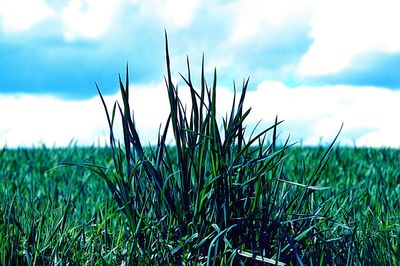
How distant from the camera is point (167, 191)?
94.6 inches

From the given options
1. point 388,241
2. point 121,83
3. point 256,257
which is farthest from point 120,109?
point 388,241

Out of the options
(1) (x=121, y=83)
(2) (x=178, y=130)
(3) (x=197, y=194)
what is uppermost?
(1) (x=121, y=83)

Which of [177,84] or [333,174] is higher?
[177,84]

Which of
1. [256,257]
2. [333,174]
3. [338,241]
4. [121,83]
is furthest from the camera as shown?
[333,174]

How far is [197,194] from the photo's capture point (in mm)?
2320

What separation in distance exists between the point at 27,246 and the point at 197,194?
2.42ft

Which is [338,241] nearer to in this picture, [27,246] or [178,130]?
[178,130]

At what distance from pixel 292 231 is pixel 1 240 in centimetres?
114

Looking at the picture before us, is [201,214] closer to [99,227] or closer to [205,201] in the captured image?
[205,201]

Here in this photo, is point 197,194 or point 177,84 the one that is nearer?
point 197,194

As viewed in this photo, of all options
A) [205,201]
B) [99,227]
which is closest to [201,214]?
[205,201]

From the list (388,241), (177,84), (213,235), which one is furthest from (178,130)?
(388,241)

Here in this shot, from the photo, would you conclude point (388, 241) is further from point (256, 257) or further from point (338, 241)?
point (256, 257)

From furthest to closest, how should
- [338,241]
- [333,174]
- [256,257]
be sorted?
[333,174], [338,241], [256,257]
